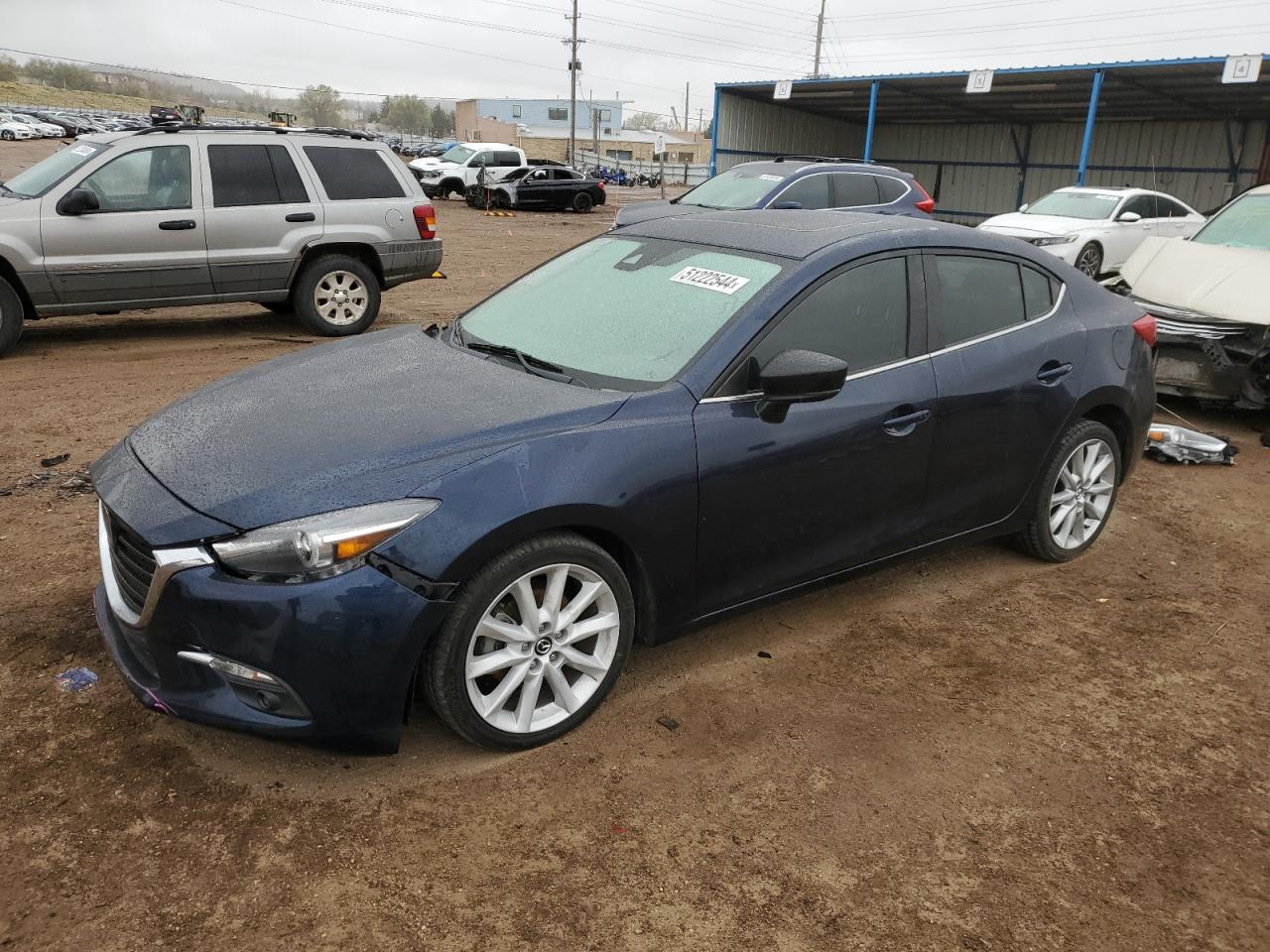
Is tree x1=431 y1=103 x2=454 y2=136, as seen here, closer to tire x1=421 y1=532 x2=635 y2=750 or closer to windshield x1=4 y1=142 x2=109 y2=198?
windshield x1=4 y1=142 x2=109 y2=198

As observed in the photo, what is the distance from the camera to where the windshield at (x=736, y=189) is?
12.0 metres

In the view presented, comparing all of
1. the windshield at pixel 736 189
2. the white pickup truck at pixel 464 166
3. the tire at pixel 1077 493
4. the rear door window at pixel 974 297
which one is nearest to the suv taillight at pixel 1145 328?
the tire at pixel 1077 493

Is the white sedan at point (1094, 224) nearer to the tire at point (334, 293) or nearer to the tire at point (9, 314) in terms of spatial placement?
the tire at point (334, 293)

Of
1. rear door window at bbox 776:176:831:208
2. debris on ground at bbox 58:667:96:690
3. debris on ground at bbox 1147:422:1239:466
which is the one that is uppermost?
rear door window at bbox 776:176:831:208

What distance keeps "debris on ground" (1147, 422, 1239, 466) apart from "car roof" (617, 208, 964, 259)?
3144 mm

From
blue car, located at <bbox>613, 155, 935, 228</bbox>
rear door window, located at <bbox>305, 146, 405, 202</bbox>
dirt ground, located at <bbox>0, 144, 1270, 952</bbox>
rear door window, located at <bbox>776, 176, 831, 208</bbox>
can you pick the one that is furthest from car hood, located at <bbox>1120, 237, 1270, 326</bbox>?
rear door window, located at <bbox>305, 146, 405, 202</bbox>

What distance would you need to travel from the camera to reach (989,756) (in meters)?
3.13

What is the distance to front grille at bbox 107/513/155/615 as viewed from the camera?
272cm

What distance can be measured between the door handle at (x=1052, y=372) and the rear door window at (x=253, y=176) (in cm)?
695

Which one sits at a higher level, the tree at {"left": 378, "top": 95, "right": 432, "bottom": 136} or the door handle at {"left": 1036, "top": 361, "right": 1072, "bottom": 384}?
the tree at {"left": 378, "top": 95, "right": 432, "bottom": 136}

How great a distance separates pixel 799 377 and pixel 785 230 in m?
0.98

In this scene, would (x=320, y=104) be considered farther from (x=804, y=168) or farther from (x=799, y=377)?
(x=799, y=377)

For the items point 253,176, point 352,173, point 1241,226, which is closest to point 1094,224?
point 1241,226

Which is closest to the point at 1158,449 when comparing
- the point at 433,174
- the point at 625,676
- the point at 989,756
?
the point at 989,756
